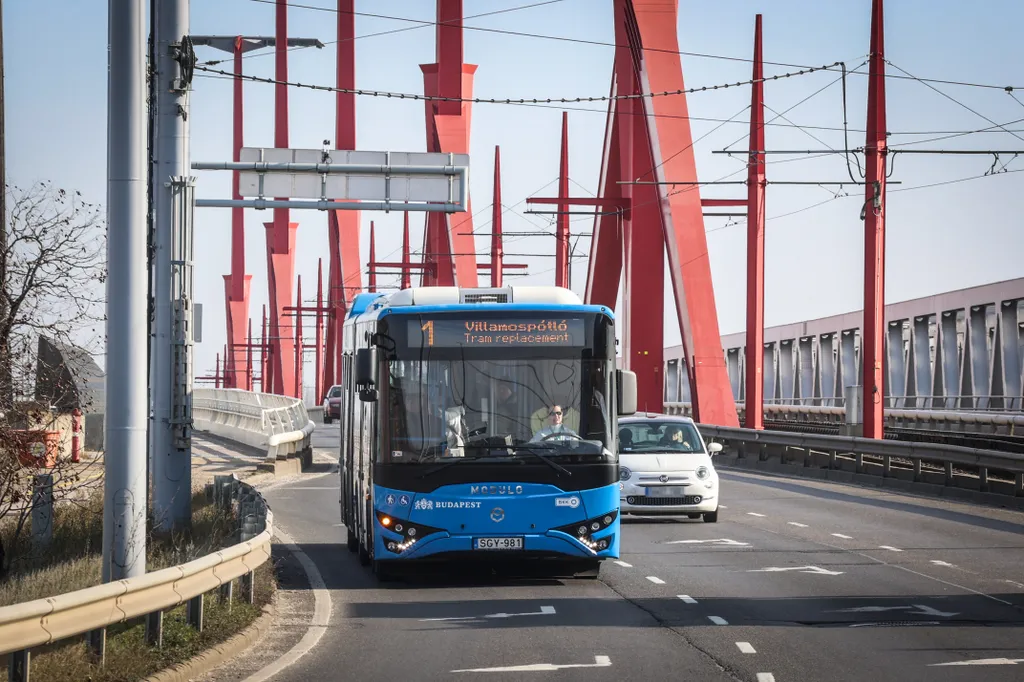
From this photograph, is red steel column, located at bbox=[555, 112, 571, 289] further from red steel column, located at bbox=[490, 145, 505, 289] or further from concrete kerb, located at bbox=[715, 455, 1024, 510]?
concrete kerb, located at bbox=[715, 455, 1024, 510]

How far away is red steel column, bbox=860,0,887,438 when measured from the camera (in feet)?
95.9

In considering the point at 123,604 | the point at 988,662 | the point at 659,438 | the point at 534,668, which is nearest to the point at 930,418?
the point at 659,438

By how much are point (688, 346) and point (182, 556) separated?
77.6 feet

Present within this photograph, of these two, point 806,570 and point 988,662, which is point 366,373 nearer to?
point 806,570

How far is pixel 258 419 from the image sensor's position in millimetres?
42375

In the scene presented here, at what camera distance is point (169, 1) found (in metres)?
15.7

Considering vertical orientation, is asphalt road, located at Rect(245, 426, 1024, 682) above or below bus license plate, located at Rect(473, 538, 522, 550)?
below

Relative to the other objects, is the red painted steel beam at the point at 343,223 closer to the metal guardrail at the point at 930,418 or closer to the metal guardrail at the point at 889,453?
the metal guardrail at the point at 930,418

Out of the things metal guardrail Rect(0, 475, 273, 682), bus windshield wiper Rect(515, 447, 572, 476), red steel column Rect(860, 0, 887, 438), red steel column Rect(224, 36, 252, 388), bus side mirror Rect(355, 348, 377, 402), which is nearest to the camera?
metal guardrail Rect(0, 475, 273, 682)

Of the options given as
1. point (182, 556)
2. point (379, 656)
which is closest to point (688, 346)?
point (182, 556)

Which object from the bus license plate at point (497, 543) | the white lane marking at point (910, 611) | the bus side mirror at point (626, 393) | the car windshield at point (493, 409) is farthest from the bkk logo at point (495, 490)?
the white lane marking at point (910, 611)

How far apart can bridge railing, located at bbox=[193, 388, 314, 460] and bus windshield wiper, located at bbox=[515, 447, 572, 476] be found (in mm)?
20355

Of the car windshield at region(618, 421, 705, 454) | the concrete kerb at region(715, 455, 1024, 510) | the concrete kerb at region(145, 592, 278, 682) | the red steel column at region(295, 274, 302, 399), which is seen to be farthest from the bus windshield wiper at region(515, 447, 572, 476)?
the red steel column at region(295, 274, 302, 399)

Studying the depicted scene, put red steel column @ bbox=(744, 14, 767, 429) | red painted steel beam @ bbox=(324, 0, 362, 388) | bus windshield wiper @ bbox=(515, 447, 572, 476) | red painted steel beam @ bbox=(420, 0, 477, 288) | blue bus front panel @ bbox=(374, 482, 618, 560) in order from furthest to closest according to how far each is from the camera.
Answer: red painted steel beam @ bbox=(324, 0, 362, 388) → red painted steel beam @ bbox=(420, 0, 477, 288) → red steel column @ bbox=(744, 14, 767, 429) → bus windshield wiper @ bbox=(515, 447, 572, 476) → blue bus front panel @ bbox=(374, 482, 618, 560)
